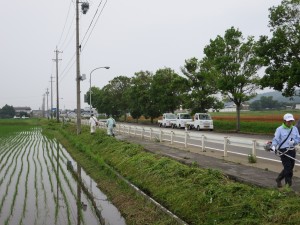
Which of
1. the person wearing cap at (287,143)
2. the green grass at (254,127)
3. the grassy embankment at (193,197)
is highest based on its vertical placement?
the person wearing cap at (287,143)

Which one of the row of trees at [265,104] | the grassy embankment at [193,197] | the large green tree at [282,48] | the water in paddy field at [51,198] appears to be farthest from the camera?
the row of trees at [265,104]

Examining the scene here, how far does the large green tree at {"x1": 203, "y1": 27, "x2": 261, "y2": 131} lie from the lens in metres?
35.7

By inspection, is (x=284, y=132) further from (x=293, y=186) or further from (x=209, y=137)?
(x=209, y=137)

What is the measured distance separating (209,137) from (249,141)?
3416 mm

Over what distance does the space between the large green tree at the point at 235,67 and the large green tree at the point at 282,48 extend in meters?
5.60

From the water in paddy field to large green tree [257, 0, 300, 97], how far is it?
18.2 metres

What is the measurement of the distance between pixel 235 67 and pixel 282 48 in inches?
281

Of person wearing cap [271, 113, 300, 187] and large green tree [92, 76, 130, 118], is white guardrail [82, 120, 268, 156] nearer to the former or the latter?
person wearing cap [271, 113, 300, 187]

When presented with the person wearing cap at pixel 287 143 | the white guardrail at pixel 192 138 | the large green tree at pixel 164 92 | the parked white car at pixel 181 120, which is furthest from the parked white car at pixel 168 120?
the person wearing cap at pixel 287 143

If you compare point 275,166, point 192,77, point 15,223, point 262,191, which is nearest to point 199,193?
point 262,191

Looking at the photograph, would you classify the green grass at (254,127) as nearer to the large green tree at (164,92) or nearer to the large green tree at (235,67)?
the large green tree at (235,67)

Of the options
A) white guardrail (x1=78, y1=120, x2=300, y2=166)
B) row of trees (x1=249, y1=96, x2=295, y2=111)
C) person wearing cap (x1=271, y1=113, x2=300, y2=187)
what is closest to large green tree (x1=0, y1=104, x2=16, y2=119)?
row of trees (x1=249, y1=96, x2=295, y2=111)

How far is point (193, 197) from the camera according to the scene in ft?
26.7

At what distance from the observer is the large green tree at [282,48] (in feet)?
93.9
